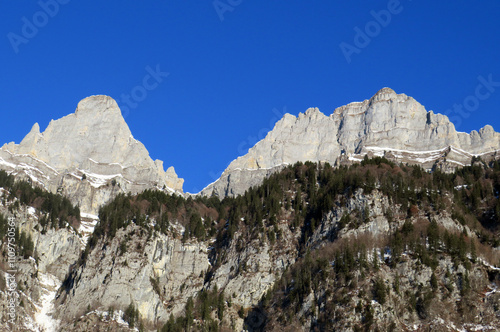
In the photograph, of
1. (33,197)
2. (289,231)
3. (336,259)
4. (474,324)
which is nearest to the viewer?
(474,324)

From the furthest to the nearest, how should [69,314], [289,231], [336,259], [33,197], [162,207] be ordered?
[33,197]
[162,207]
[289,231]
[69,314]
[336,259]

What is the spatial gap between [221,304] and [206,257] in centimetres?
2329

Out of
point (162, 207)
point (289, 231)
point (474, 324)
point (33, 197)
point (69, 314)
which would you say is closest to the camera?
point (474, 324)

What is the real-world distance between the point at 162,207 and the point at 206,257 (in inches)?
815

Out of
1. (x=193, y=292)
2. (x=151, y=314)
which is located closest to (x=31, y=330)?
(x=151, y=314)

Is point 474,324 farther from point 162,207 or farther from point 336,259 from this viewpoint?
point 162,207

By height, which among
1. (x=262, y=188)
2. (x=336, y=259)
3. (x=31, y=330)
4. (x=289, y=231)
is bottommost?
(x=31, y=330)

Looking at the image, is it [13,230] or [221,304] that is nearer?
[221,304]

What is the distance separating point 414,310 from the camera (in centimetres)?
11294

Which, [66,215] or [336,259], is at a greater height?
[66,215]

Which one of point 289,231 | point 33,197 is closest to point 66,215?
point 33,197

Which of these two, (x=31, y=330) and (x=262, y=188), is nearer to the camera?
(x=31, y=330)

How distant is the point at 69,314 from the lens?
446 ft

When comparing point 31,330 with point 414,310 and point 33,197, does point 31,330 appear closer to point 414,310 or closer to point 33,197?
point 33,197
